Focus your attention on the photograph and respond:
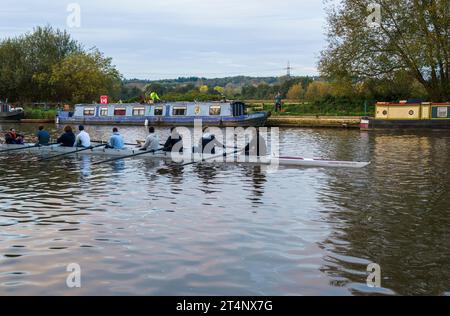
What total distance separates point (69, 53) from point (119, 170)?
58677 mm

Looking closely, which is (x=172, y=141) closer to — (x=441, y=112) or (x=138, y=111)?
(x=441, y=112)

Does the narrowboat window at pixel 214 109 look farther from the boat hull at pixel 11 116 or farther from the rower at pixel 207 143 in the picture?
the rower at pixel 207 143

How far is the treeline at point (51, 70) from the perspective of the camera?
67812 mm

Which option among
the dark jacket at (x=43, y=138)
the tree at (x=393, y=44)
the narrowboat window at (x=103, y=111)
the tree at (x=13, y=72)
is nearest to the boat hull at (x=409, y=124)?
the tree at (x=393, y=44)

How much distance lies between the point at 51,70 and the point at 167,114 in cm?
2837

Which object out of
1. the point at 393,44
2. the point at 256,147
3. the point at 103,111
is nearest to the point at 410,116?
the point at 393,44

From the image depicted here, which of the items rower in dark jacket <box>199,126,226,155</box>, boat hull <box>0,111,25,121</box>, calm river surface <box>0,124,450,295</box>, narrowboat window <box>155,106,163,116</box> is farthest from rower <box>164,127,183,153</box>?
boat hull <box>0,111,25,121</box>

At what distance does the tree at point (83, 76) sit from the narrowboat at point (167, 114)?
12.6 meters

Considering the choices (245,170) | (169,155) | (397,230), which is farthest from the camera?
(169,155)

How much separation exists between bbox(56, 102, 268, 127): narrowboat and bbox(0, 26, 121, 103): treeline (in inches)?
521

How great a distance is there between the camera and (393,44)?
45969 millimetres

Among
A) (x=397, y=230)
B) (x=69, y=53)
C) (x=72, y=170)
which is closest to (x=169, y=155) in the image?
(x=72, y=170)

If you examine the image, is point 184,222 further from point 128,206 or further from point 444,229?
point 444,229
